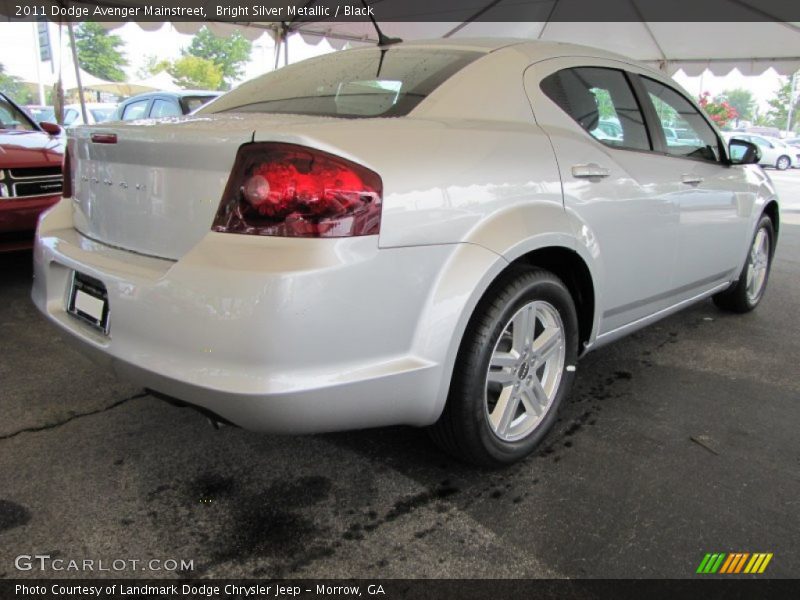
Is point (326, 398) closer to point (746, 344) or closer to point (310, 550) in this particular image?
point (310, 550)

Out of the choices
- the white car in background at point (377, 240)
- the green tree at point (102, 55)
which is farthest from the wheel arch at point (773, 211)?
the green tree at point (102, 55)

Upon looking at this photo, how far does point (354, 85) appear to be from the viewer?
2.27 m

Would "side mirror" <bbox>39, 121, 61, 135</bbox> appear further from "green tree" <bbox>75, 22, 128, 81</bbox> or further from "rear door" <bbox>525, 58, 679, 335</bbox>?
"green tree" <bbox>75, 22, 128, 81</bbox>

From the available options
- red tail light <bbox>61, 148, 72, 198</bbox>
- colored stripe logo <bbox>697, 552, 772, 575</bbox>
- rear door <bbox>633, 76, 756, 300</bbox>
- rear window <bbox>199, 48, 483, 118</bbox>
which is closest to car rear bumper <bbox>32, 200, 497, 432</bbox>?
rear window <bbox>199, 48, 483, 118</bbox>

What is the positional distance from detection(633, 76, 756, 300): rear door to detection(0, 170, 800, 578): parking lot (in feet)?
2.14

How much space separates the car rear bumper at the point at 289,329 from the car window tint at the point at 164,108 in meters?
6.28

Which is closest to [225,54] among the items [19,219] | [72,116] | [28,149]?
[72,116]

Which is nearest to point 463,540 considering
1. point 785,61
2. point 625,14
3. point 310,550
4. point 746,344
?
point 310,550

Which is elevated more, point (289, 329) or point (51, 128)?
→ point (51, 128)

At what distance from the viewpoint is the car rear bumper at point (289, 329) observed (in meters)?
1.54

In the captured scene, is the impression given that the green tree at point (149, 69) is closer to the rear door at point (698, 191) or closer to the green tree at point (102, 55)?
the green tree at point (102, 55)

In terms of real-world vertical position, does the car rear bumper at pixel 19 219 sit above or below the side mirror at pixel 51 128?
below

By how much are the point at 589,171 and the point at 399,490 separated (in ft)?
4.43

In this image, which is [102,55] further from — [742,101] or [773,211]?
[742,101]
